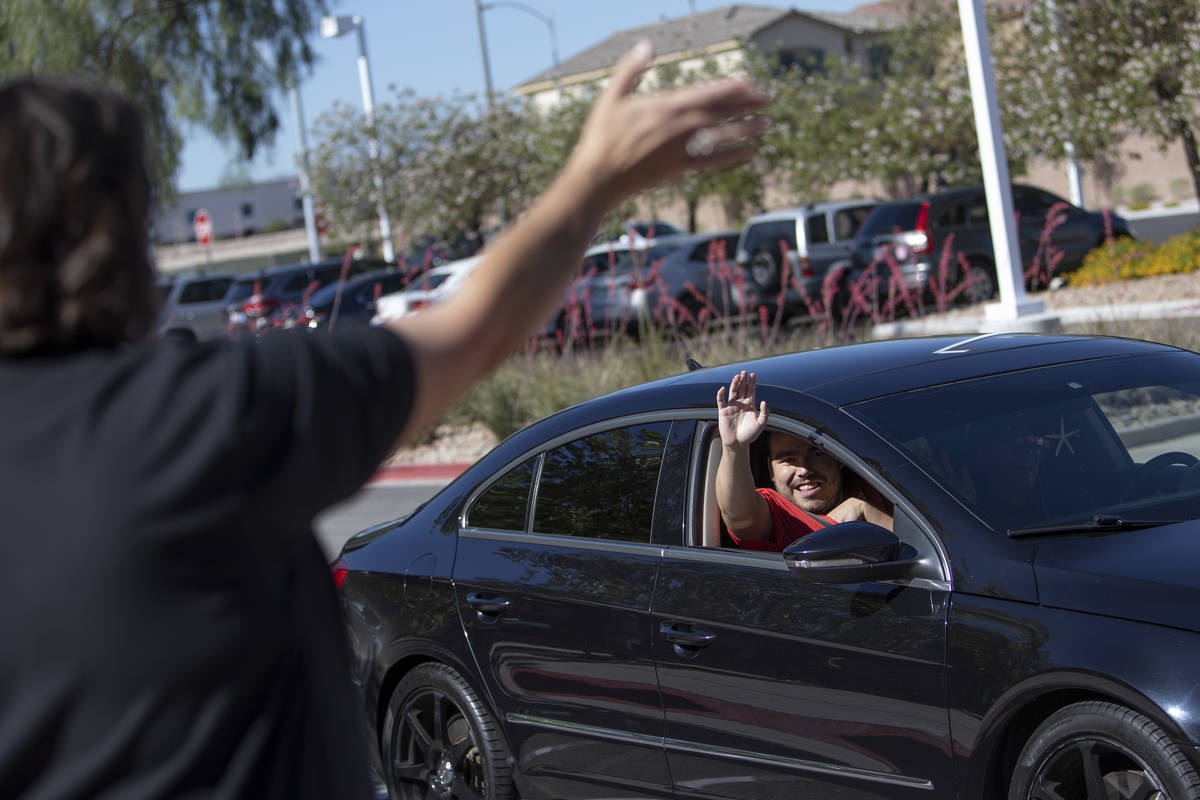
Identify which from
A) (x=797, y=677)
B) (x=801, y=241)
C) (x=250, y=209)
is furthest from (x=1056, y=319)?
(x=250, y=209)

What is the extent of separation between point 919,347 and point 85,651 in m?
3.70

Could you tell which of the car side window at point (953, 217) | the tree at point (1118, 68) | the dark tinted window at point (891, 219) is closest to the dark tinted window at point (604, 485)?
the dark tinted window at point (891, 219)

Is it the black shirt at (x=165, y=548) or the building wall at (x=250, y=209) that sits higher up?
the building wall at (x=250, y=209)

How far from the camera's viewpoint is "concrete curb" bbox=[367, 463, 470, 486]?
14.2 meters

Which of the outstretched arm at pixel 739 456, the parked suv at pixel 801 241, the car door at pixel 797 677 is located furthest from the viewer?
the parked suv at pixel 801 241

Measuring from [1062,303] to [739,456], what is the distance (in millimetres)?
Result: 13662

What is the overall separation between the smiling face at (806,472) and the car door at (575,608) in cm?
40

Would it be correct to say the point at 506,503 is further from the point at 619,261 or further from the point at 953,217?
the point at 619,261

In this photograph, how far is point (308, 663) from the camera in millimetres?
1728

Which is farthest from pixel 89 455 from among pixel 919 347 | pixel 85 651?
pixel 919 347

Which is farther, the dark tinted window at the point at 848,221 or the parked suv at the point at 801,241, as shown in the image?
the dark tinted window at the point at 848,221

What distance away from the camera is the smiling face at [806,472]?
4.70 m

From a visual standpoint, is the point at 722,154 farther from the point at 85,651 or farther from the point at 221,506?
the point at 85,651

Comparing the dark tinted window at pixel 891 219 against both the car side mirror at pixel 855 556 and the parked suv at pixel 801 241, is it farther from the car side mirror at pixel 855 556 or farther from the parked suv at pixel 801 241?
the car side mirror at pixel 855 556
